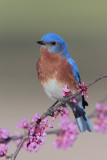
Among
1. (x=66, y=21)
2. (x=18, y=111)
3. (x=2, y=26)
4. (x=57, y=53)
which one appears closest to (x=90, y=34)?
(x=66, y=21)

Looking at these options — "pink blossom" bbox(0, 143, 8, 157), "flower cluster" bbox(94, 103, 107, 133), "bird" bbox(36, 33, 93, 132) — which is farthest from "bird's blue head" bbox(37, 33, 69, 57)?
"pink blossom" bbox(0, 143, 8, 157)

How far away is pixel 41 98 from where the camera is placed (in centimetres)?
1194

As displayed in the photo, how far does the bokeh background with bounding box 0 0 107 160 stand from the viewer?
31.2ft

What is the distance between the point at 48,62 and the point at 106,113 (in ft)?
3.02

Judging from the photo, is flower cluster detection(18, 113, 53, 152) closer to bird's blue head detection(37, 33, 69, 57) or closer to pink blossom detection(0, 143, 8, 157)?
pink blossom detection(0, 143, 8, 157)

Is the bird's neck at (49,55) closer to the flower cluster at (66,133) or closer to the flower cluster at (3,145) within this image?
the flower cluster at (66,133)

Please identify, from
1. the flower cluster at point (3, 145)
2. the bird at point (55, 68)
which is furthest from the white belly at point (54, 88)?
the flower cluster at point (3, 145)

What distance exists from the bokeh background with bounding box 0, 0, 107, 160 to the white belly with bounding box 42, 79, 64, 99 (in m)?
3.86

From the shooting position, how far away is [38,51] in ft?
51.6

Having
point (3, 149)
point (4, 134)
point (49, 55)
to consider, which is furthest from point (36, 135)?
point (49, 55)

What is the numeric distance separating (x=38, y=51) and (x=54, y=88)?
438 inches

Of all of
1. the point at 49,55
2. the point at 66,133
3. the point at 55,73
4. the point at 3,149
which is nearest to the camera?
the point at 3,149

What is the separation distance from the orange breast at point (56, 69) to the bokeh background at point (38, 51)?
157 inches

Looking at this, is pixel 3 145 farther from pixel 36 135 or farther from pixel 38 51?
pixel 38 51
